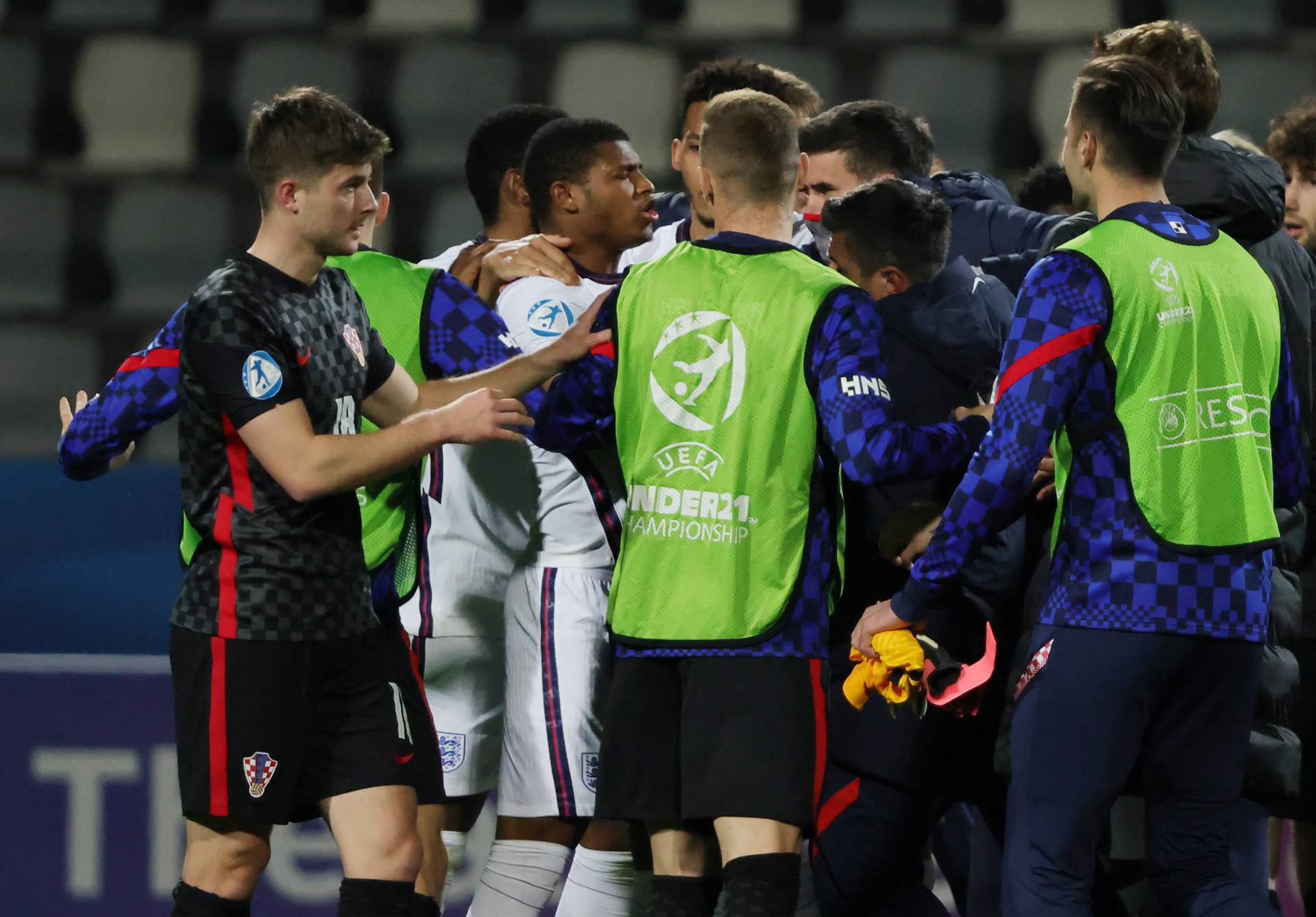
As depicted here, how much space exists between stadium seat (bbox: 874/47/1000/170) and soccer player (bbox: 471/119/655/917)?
2411 mm

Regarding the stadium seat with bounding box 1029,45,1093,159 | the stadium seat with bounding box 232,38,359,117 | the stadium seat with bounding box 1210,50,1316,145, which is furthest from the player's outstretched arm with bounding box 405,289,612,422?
the stadium seat with bounding box 1210,50,1316,145

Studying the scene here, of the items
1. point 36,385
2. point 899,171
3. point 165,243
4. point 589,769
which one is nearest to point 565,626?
point 589,769

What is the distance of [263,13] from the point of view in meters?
6.02

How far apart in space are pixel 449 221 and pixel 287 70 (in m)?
0.81

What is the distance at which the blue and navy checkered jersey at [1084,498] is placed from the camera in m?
2.72

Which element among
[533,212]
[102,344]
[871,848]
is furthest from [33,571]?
[871,848]

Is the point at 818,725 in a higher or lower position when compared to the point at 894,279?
lower

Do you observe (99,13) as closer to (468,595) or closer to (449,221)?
(449,221)

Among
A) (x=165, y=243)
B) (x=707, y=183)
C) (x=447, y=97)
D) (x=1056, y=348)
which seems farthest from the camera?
(x=447, y=97)

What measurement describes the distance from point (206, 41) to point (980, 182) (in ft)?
10.3

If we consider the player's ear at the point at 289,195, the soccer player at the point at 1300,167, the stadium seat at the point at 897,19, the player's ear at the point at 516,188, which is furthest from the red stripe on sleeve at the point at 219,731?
the stadium seat at the point at 897,19

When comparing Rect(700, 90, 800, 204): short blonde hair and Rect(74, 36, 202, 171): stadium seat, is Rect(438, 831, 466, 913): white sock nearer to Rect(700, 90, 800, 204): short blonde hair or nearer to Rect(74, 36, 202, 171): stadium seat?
Rect(700, 90, 800, 204): short blonde hair

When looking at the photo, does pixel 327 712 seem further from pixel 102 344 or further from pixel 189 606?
pixel 102 344

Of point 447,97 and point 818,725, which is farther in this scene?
point 447,97
